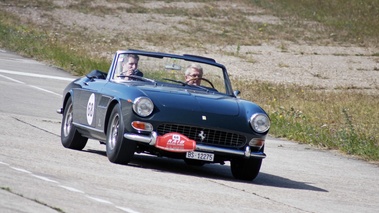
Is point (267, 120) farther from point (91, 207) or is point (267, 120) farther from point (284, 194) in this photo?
point (91, 207)

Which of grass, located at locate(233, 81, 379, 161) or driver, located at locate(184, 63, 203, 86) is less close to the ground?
driver, located at locate(184, 63, 203, 86)

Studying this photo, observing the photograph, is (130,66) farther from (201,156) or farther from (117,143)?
(201,156)

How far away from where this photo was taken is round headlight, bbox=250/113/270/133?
521 inches

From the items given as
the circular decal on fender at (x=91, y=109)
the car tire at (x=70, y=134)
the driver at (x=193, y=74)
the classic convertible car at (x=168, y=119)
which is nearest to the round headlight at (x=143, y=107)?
the classic convertible car at (x=168, y=119)

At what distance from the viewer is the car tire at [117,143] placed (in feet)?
42.4

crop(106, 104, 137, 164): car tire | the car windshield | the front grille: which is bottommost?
crop(106, 104, 137, 164): car tire

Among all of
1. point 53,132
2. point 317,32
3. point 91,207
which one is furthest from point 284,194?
point 317,32

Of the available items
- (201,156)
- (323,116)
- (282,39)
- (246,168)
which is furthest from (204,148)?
(282,39)

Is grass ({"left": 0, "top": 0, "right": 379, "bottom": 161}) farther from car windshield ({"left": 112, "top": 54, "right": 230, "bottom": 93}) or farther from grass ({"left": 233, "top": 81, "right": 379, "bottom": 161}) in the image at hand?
car windshield ({"left": 112, "top": 54, "right": 230, "bottom": 93})

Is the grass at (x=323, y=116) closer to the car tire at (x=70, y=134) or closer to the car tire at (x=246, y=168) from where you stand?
the car tire at (x=246, y=168)

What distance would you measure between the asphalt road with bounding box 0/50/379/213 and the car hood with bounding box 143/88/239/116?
77cm

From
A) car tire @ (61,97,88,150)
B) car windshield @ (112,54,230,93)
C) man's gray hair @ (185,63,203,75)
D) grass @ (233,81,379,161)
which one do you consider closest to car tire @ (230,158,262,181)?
car windshield @ (112,54,230,93)

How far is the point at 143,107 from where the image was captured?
42.3 feet

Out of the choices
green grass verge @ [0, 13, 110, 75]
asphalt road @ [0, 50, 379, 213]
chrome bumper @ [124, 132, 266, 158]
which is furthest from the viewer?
green grass verge @ [0, 13, 110, 75]
